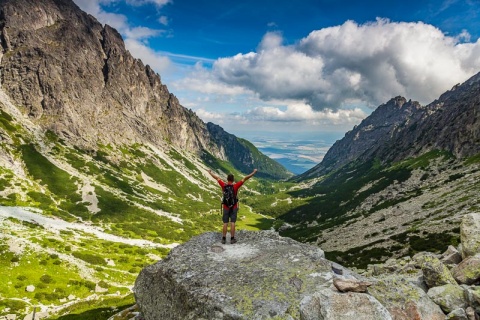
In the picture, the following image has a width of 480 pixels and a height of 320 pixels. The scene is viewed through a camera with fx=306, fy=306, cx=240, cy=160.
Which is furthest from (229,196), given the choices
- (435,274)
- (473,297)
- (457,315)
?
(473,297)

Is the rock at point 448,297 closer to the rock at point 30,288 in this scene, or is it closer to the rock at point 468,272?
the rock at point 468,272

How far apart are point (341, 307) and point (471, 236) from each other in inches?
512

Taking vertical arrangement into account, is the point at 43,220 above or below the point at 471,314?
below

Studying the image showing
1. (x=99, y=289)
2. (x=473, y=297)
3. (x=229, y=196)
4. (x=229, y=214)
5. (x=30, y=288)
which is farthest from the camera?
(x=99, y=289)

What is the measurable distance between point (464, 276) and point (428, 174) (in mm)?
198990

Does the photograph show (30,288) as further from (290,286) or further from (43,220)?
(43,220)

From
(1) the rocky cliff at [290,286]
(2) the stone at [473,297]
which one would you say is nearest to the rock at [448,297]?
(1) the rocky cliff at [290,286]

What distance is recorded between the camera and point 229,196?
21484 mm

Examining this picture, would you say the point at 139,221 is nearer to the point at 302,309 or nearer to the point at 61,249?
the point at 61,249

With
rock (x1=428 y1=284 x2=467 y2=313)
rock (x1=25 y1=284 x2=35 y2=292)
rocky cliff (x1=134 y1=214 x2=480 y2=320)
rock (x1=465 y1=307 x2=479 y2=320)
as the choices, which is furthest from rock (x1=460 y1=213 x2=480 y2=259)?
rock (x1=25 y1=284 x2=35 y2=292)

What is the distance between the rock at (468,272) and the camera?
16.3 m

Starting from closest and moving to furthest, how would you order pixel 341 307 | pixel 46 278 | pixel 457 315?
1. pixel 341 307
2. pixel 457 315
3. pixel 46 278

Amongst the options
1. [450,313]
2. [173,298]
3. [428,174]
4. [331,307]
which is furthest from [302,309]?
[428,174]

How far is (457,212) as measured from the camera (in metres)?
87.1
